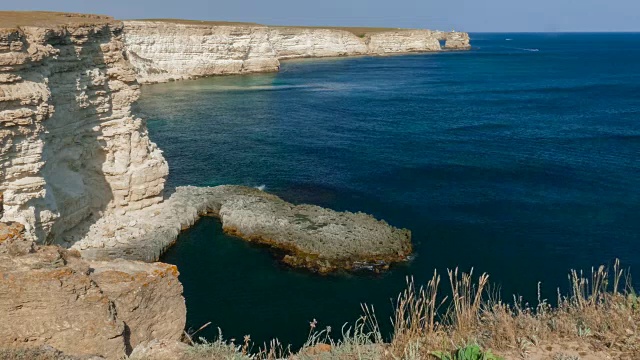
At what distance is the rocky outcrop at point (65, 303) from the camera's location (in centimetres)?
946

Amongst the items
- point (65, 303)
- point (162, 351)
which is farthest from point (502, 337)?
point (65, 303)

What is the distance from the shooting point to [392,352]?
8.08 m

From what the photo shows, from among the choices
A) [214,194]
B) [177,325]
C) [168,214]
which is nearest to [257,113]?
[214,194]

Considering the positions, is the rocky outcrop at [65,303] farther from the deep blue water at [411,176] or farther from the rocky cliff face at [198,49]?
the rocky cliff face at [198,49]

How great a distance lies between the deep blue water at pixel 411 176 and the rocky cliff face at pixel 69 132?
4.63 metres

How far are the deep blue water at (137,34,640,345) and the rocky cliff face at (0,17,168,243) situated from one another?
4.63 meters

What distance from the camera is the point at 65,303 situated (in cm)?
974

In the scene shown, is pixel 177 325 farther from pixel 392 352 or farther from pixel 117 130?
pixel 117 130

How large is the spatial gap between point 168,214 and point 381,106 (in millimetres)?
40099

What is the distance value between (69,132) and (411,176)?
22011 millimetres

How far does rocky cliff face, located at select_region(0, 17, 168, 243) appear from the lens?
1831 cm

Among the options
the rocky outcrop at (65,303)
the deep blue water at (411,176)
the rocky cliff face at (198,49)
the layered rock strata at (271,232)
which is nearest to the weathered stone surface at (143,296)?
the rocky outcrop at (65,303)

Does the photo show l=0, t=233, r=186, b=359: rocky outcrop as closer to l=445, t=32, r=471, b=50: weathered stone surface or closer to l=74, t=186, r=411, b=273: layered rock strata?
l=74, t=186, r=411, b=273: layered rock strata

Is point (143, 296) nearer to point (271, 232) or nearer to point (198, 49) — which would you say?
point (271, 232)
